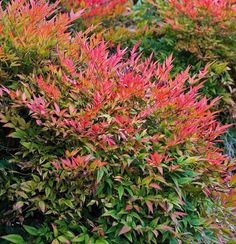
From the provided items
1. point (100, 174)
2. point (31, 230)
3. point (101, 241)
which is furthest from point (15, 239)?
point (100, 174)

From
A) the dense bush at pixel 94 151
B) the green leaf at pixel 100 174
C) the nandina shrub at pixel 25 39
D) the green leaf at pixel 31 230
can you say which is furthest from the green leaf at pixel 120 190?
the nandina shrub at pixel 25 39

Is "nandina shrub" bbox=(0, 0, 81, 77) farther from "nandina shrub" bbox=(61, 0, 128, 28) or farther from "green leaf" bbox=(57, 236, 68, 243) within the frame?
"nandina shrub" bbox=(61, 0, 128, 28)

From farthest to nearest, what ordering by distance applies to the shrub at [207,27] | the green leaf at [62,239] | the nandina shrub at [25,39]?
the shrub at [207,27] < the nandina shrub at [25,39] < the green leaf at [62,239]

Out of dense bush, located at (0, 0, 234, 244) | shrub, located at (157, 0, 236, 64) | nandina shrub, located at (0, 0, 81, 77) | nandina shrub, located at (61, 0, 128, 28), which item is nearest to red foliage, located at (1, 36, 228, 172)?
dense bush, located at (0, 0, 234, 244)

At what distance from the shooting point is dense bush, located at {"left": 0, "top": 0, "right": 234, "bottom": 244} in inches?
105

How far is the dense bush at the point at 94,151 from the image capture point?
2.67 meters

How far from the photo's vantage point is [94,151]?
8.77ft

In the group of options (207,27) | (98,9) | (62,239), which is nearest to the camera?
(62,239)

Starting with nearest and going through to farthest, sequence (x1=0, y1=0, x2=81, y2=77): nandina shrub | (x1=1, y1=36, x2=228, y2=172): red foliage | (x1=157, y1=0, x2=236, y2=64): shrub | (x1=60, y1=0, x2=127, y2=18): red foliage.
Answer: (x1=1, y1=36, x2=228, y2=172): red foliage < (x1=0, y1=0, x2=81, y2=77): nandina shrub < (x1=157, y1=0, x2=236, y2=64): shrub < (x1=60, y1=0, x2=127, y2=18): red foliage

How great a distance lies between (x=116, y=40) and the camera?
15.6 feet

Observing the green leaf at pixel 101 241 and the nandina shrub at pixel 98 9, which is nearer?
the green leaf at pixel 101 241

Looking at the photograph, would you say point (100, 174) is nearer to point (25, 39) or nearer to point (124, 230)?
point (124, 230)

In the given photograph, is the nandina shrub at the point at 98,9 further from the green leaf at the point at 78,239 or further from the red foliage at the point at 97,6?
the green leaf at the point at 78,239

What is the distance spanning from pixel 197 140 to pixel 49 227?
3.52 feet
